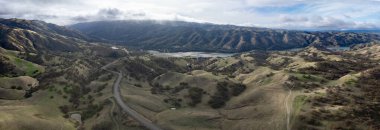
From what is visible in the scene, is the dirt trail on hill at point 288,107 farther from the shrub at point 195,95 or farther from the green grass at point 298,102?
the shrub at point 195,95

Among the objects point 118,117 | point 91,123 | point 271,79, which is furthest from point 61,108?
point 271,79

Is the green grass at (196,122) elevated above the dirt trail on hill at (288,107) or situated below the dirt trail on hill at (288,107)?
below

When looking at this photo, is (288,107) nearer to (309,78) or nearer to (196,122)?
(196,122)

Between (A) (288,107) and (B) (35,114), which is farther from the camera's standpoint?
(B) (35,114)

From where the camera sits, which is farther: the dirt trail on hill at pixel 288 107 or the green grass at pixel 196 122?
the green grass at pixel 196 122

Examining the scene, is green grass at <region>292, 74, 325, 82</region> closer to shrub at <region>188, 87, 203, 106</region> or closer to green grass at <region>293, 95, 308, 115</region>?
green grass at <region>293, 95, 308, 115</region>

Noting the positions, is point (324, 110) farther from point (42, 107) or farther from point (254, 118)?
point (42, 107)

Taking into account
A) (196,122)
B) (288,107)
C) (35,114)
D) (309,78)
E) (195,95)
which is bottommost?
(196,122)

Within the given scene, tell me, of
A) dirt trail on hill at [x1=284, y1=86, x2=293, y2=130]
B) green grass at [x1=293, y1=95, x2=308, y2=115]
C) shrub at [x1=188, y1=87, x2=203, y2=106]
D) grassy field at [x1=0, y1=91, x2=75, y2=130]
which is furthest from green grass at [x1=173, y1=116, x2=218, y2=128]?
grassy field at [x1=0, y1=91, x2=75, y2=130]

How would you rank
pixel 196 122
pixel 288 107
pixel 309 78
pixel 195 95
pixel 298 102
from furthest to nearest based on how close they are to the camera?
1. pixel 309 78
2. pixel 195 95
3. pixel 298 102
4. pixel 288 107
5. pixel 196 122

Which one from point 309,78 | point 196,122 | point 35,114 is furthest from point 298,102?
point 35,114

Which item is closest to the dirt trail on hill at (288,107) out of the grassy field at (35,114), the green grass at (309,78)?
the green grass at (309,78)
